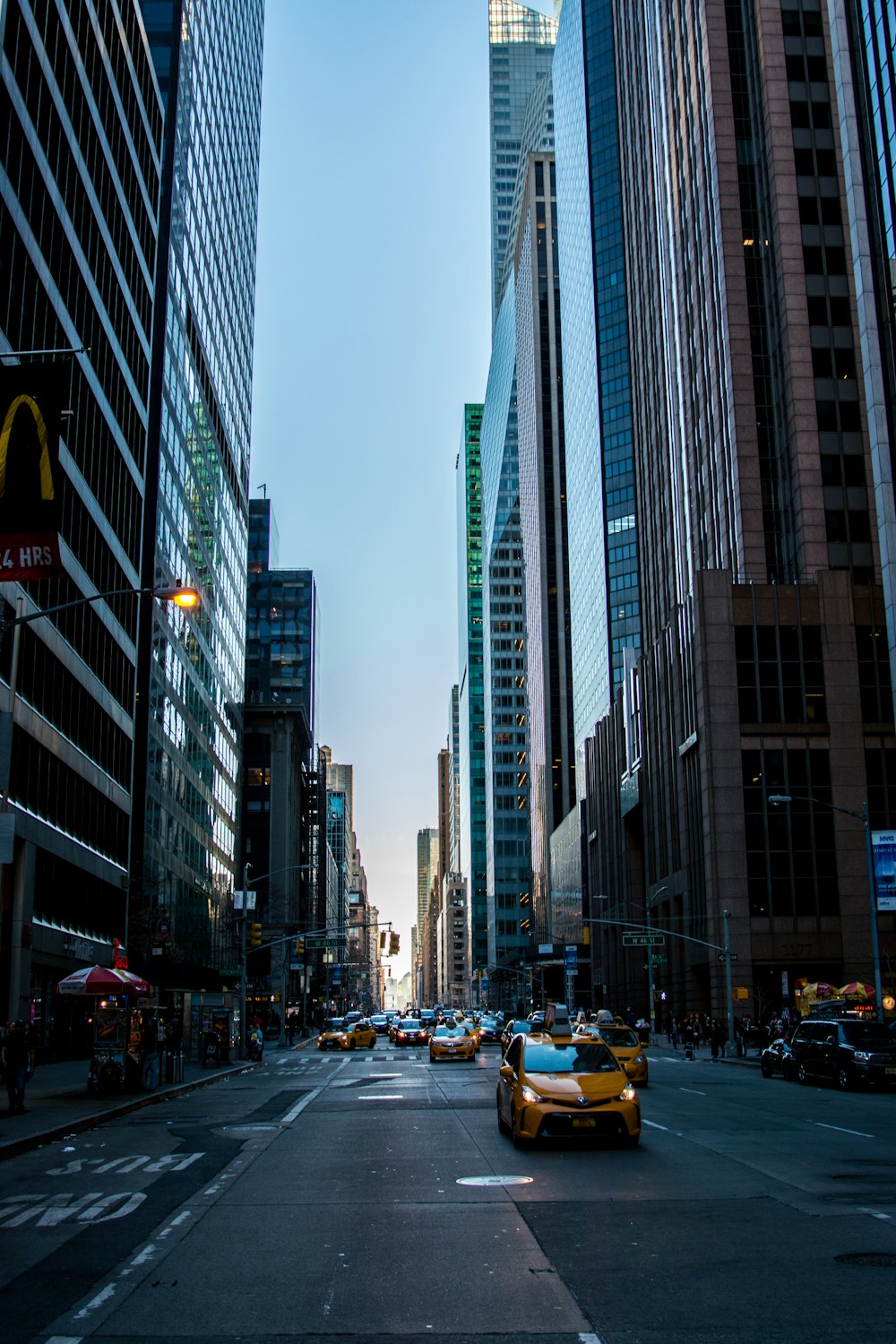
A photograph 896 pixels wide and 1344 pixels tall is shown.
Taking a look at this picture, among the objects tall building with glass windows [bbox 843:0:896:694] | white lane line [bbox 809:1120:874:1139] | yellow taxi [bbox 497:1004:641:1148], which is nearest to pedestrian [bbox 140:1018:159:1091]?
yellow taxi [bbox 497:1004:641:1148]

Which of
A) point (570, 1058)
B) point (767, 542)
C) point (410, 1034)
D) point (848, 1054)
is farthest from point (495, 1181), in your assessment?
point (767, 542)

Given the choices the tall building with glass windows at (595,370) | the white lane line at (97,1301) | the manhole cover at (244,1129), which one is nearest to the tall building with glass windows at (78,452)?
the manhole cover at (244,1129)

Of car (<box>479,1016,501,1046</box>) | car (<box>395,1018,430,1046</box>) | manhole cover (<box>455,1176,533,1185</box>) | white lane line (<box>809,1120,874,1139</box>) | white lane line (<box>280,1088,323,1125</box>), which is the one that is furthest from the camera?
car (<box>479,1016,501,1046</box>)

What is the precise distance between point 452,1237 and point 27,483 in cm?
1098

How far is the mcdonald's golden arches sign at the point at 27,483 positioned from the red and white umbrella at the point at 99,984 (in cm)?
1776

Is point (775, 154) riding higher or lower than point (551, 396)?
lower

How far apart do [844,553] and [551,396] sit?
120 metres

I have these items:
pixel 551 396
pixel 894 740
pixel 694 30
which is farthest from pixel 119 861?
pixel 551 396

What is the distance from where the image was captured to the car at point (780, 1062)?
38031 mm

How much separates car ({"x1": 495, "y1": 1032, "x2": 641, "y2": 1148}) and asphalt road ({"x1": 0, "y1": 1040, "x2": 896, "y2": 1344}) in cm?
38

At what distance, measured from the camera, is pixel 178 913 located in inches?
2995

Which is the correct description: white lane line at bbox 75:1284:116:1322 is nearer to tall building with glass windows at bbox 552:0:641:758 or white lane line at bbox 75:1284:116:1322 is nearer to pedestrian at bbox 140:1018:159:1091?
pedestrian at bbox 140:1018:159:1091

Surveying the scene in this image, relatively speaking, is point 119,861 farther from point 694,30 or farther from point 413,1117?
point 694,30

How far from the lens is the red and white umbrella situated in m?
32.2
